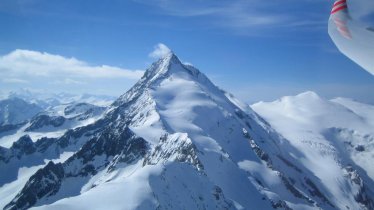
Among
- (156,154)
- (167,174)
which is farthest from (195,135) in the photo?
(167,174)

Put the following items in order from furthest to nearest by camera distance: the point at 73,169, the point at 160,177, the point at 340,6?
the point at 73,169
the point at 160,177
the point at 340,6

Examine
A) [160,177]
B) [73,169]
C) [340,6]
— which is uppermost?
[340,6]

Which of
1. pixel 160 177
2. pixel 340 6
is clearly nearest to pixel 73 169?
pixel 160 177

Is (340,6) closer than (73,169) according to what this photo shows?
Yes

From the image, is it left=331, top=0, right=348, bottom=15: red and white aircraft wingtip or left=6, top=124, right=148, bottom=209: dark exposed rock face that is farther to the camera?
left=6, top=124, right=148, bottom=209: dark exposed rock face

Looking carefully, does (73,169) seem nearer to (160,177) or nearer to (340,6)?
(160,177)

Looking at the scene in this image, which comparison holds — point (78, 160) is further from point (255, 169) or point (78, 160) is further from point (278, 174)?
point (278, 174)

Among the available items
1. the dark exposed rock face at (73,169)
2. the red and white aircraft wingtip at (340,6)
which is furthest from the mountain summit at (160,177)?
the red and white aircraft wingtip at (340,6)

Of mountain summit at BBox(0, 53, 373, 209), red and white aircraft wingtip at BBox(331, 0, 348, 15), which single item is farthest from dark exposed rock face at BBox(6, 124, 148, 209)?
red and white aircraft wingtip at BBox(331, 0, 348, 15)

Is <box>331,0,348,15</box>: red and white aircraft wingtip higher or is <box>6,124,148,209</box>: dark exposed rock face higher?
<box>331,0,348,15</box>: red and white aircraft wingtip

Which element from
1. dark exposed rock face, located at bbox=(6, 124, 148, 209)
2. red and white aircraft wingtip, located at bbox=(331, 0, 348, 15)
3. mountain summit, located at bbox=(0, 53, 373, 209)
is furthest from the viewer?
dark exposed rock face, located at bbox=(6, 124, 148, 209)

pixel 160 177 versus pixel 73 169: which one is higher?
pixel 160 177

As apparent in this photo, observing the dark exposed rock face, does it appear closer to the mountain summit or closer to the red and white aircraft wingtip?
the mountain summit
